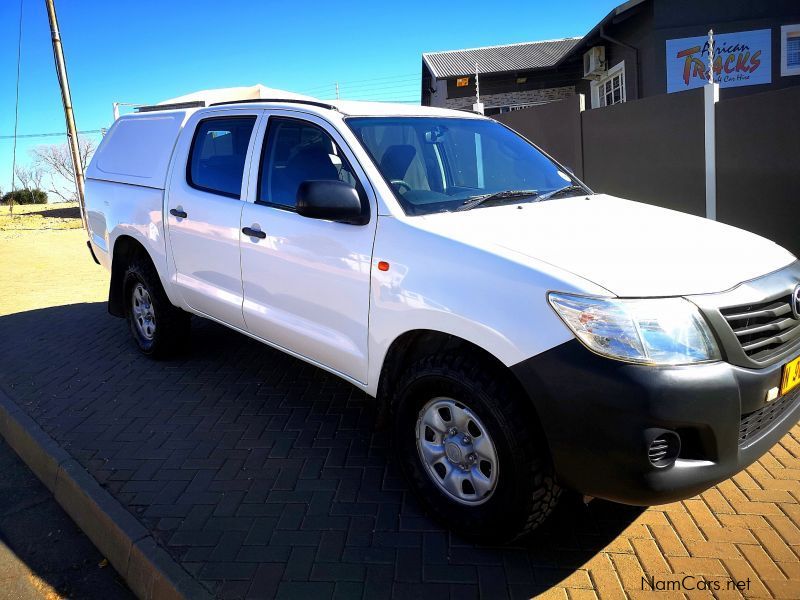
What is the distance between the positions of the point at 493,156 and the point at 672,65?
13.1 meters

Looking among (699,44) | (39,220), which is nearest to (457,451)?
(699,44)

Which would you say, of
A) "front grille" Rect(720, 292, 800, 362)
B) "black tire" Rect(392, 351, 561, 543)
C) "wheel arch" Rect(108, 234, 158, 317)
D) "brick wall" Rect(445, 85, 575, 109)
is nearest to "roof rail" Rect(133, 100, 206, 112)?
"wheel arch" Rect(108, 234, 158, 317)

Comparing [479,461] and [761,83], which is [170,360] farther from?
[761,83]

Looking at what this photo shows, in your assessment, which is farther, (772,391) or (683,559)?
(683,559)

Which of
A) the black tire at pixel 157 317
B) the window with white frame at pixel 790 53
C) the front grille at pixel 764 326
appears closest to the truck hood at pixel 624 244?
the front grille at pixel 764 326

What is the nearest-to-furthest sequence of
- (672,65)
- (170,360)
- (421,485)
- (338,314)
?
(421,485), (338,314), (170,360), (672,65)

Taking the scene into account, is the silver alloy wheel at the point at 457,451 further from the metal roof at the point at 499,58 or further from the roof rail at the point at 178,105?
the metal roof at the point at 499,58

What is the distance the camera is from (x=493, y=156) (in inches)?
163

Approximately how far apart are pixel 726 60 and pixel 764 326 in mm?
15000

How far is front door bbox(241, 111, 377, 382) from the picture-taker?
3352mm

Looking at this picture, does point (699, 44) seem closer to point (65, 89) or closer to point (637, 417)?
point (65, 89)

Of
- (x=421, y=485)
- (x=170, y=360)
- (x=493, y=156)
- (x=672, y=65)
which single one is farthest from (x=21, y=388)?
(x=672, y=65)

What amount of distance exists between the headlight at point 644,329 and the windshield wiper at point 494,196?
1076 millimetres

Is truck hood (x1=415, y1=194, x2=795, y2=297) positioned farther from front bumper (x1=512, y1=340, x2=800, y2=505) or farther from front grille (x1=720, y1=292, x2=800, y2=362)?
front bumper (x1=512, y1=340, x2=800, y2=505)
